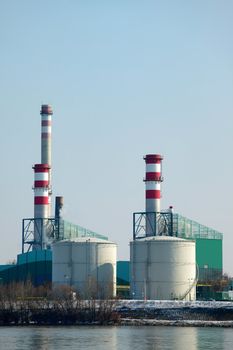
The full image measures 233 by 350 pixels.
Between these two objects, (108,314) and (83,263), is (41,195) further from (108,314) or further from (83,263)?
(108,314)

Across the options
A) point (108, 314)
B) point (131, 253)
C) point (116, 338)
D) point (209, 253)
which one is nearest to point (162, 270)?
point (131, 253)

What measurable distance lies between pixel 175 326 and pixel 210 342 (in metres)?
12.3

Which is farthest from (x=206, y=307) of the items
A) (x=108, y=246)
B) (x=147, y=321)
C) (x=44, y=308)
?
(x=108, y=246)

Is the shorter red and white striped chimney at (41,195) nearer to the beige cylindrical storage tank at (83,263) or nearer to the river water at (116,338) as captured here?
the beige cylindrical storage tank at (83,263)

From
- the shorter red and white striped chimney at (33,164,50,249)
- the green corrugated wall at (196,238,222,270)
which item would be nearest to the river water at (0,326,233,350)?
the green corrugated wall at (196,238,222,270)

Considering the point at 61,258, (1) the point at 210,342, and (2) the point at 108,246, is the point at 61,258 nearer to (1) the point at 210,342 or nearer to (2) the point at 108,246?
(2) the point at 108,246

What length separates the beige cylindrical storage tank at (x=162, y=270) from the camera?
80.2 meters

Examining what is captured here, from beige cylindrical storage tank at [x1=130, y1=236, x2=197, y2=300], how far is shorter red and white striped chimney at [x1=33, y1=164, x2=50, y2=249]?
13.9m

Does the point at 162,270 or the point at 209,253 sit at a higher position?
the point at 209,253

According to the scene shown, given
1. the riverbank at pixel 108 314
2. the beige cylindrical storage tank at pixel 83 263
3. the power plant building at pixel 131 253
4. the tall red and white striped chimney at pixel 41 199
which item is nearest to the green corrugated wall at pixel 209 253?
the power plant building at pixel 131 253

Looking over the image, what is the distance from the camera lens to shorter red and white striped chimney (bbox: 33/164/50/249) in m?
92.0

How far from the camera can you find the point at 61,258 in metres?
82.4

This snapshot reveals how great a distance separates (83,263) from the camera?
269 ft

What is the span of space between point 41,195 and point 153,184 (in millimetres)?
11437
